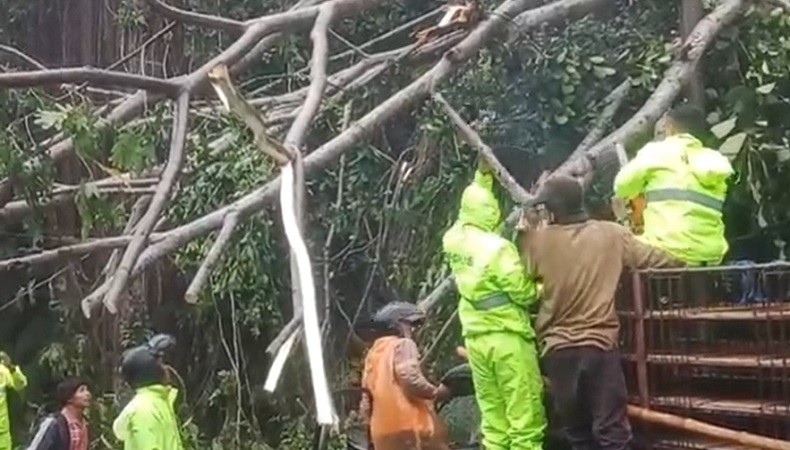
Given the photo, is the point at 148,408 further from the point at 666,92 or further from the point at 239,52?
the point at 666,92

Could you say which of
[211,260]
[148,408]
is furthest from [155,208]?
[148,408]

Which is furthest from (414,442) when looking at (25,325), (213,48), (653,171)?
(25,325)

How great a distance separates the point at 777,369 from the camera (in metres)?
4.50

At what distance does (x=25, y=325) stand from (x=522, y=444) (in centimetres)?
781

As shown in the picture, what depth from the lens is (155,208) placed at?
16.8 feet

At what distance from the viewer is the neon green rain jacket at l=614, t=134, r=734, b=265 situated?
203 inches

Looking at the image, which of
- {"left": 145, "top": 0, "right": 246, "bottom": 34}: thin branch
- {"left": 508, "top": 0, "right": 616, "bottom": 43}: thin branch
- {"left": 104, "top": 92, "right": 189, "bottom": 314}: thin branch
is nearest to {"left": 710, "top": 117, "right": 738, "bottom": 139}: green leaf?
{"left": 508, "top": 0, "right": 616, "bottom": 43}: thin branch

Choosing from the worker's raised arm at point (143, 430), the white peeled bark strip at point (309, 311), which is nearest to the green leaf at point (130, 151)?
the worker's raised arm at point (143, 430)

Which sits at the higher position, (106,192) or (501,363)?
(106,192)

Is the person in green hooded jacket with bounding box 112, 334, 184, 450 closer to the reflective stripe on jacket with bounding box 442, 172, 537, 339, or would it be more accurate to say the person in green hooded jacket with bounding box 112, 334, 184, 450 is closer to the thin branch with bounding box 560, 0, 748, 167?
the reflective stripe on jacket with bounding box 442, 172, 537, 339

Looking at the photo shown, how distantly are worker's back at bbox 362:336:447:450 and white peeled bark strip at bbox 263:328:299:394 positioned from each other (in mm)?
1491

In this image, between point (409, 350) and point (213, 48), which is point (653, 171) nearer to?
point (409, 350)

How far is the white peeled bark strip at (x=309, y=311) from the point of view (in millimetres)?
3287

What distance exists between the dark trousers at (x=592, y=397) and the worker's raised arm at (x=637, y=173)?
2.58ft
